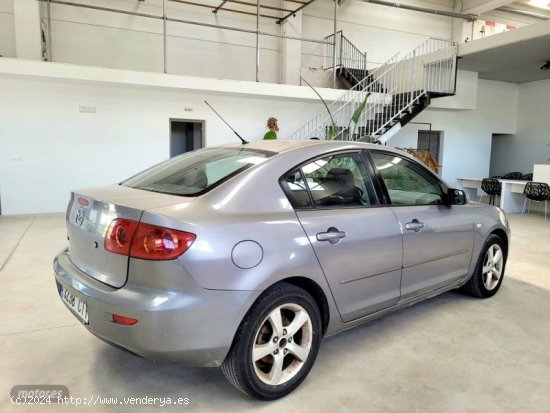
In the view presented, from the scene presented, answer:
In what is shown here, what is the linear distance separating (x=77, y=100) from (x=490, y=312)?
26.5 ft

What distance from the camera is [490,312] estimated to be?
11.2 feet

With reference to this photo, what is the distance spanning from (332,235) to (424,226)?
90cm

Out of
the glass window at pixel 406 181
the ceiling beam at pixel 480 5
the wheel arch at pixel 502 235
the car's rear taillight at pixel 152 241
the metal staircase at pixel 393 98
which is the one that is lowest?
the wheel arch at pixel 502 235

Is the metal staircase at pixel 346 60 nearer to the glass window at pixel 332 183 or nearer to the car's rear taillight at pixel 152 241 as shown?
the glass window at pixel 332 183

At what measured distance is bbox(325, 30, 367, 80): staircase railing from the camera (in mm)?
11827

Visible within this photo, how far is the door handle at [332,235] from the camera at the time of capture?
2247 mm

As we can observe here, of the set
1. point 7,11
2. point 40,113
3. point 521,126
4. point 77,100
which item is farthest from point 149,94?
point 521,126

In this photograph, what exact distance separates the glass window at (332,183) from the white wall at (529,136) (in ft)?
40.6

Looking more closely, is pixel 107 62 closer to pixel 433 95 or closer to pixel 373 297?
pixel 433 95

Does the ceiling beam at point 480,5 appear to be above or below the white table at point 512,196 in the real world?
above

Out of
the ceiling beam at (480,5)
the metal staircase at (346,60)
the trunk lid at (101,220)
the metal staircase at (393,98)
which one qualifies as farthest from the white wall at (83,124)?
the ceiling beam at (480,5)

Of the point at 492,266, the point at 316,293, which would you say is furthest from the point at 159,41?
the point at 316,293

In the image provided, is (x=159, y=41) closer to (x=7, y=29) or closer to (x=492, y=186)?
(x=7, y=29)

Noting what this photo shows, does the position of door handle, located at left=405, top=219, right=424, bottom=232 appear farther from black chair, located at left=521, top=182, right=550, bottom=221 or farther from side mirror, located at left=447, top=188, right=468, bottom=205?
black chair, located at left=521, top=182, right=550, bottom=221
